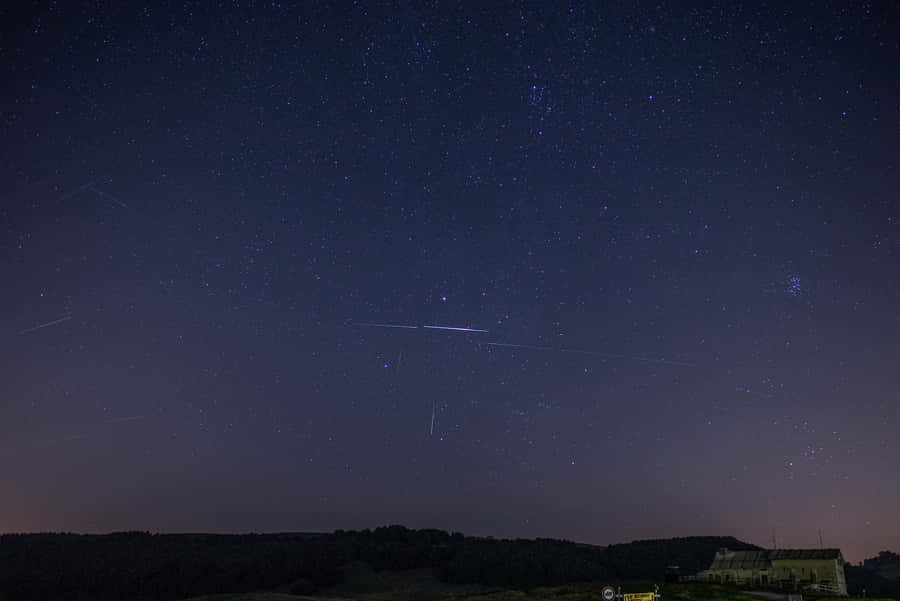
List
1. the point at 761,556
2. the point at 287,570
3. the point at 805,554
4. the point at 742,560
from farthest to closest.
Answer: the point at 287,570, the point at 742,560, the point at 761,556, the point at 805,554

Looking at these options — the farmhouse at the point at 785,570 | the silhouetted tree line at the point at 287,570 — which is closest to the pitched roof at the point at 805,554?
the farmhouse at the point at 785,570

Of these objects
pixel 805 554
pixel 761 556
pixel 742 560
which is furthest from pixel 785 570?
pixel 742 560

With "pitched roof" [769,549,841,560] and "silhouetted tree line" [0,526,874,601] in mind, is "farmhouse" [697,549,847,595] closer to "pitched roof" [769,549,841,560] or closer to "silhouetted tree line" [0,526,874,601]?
"pitched roof" [769,549,841,560]

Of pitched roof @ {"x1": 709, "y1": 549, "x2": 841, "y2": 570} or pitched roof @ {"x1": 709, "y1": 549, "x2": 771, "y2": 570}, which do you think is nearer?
pitched roof @ {"x1": 709, "y1": 549, "x2": 841, "y2": 570}

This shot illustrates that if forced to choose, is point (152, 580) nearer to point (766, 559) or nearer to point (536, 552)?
point (536, 552)

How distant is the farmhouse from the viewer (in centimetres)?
7131

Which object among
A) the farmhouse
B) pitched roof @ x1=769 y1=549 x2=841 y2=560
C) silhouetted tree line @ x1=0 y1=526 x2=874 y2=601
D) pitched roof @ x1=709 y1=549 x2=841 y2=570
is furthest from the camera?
silhouetted tree line @ x1=0 y1=526 x2=874 y2=601

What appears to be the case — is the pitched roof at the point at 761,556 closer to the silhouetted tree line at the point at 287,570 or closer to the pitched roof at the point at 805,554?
the pitched roof at the point at 805,554

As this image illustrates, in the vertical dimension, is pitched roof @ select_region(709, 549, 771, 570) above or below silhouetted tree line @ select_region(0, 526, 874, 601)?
above

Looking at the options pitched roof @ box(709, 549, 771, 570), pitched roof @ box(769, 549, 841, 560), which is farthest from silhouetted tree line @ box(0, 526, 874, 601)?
pitched roof @ box(769, 549, 841, 560)

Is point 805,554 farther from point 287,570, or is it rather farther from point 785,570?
point 287,570

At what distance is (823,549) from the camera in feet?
242

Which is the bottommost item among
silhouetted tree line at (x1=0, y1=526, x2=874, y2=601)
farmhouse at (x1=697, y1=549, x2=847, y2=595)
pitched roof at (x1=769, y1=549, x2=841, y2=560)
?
silhouetted tree line at (x1=0, y1=526, x2=874, y2=601)

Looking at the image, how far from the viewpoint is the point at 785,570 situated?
74.2 m
